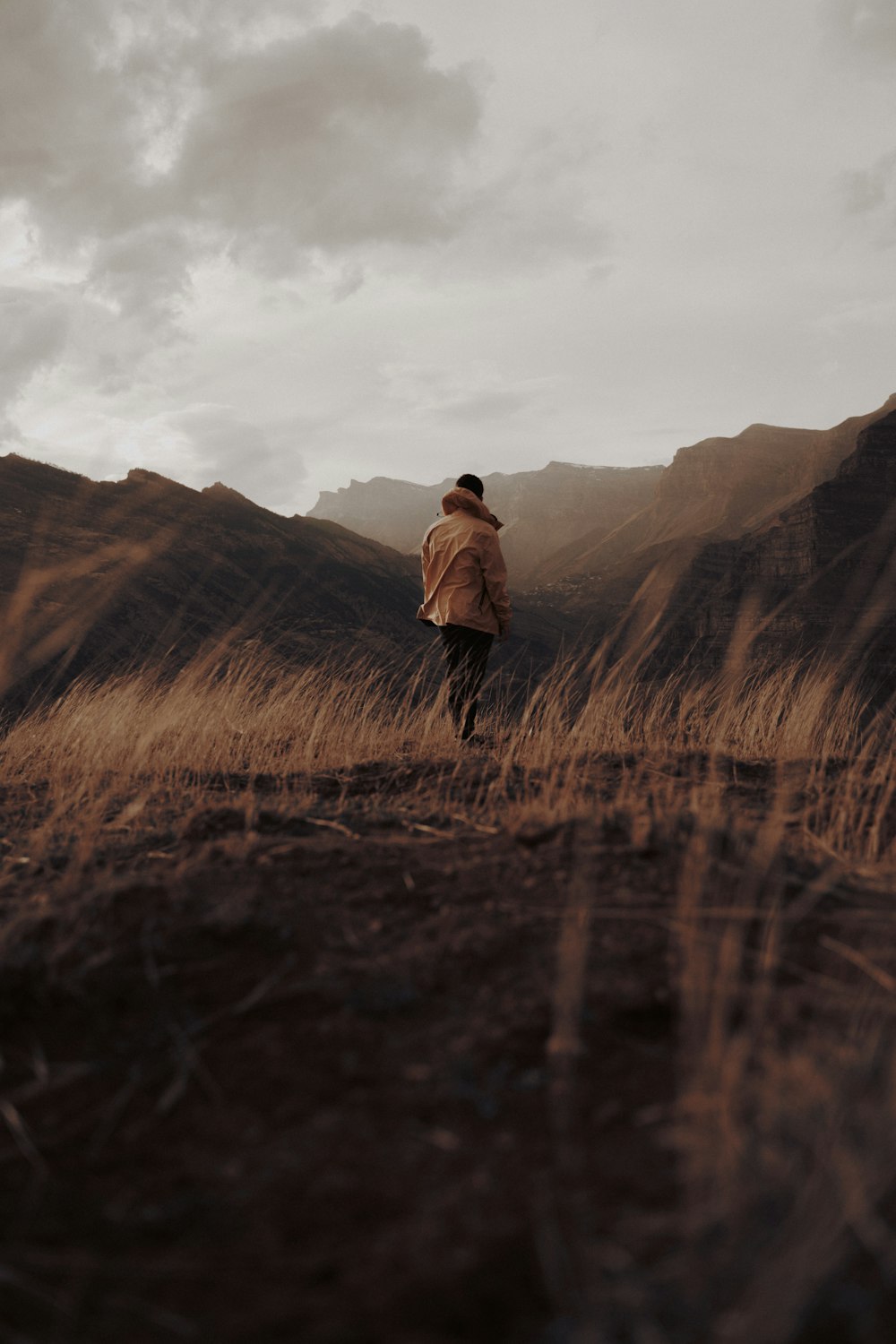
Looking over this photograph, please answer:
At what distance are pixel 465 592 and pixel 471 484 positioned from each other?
89cm

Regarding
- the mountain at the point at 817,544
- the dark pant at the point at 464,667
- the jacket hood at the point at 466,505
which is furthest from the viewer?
the mountain at the point at 817,544

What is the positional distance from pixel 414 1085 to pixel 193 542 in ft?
285

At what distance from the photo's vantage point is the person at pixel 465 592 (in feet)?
17.9

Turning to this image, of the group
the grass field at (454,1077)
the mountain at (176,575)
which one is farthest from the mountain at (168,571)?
the grass field at (454,1077)

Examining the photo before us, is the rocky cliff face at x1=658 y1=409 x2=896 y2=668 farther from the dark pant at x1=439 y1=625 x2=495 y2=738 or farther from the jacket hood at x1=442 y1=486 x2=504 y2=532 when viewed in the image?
the dark pant at x1=439 y1=625 x2=495 y2=738

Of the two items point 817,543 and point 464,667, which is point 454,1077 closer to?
point 464,667

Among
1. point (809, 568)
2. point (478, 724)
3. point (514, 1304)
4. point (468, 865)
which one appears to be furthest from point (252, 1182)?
point (809, 568)

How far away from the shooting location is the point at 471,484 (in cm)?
592

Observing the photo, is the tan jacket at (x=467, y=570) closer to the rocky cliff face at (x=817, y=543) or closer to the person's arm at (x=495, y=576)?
the person's arm at (x=495, y=576)

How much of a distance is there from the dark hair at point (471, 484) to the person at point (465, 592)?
78mm

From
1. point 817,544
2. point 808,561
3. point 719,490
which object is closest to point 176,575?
point 808,561

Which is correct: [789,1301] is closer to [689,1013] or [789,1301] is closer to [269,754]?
[689,1013]

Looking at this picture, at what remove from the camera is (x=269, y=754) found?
15.8ft

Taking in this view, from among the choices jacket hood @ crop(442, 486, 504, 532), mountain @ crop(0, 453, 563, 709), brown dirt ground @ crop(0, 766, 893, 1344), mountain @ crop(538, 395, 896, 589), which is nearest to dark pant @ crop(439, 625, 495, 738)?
jacket hood @ crop(442, 486, 504, 532)
